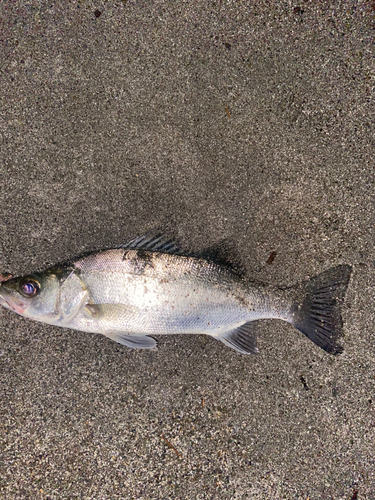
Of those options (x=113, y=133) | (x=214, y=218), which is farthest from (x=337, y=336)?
(x=113, y=133)

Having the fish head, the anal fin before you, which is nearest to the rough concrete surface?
the anal fin

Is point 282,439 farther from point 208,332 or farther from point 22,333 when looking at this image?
point 22,333

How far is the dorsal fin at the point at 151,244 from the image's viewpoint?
265 centimetres

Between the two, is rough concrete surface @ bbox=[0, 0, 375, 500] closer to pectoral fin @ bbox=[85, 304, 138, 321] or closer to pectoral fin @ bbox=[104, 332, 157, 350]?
pectoral fin @ bbox=[104, 332, 157, 350]

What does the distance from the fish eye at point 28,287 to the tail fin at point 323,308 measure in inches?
84.7

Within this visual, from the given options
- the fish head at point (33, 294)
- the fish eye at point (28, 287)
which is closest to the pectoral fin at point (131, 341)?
the fish head at point (33, 294)

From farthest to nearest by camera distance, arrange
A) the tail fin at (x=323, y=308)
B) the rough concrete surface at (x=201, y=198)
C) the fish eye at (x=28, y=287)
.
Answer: the rough concrete surface at (x=201, y=198) < the tail fin at (x=323, y=308) < the fish eye at (x=28, y=287)

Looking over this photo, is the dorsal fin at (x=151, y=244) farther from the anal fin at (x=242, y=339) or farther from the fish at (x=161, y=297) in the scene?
the anal fin at (x=242, y=339)

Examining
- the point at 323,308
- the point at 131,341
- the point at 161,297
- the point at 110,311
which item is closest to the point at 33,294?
the point at 110,311

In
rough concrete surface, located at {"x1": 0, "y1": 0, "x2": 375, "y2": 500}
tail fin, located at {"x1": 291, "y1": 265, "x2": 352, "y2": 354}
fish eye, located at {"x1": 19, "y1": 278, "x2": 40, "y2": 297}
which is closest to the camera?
fish eye, located at {"x1": 19, "y1": 278, "x2": 40, "y2": 297}

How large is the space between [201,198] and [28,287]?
1.67 m

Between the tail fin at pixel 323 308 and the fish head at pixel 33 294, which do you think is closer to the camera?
the fish head at pixel 33 294

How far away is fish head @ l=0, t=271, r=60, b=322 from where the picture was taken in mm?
2480

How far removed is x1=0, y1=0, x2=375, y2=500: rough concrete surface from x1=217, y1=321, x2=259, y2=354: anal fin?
0.17 m
